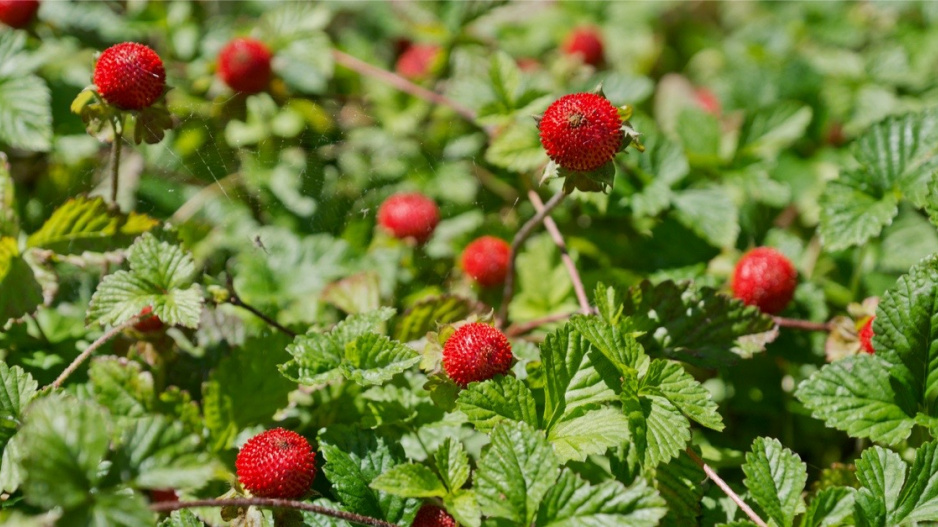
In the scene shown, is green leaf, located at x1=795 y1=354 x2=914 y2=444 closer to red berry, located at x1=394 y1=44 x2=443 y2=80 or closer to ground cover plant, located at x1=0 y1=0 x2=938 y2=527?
ground cover plant, located at x1=0 y1=0 x2=938 y2=527

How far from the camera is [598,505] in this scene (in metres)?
1.45

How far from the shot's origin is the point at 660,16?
413 cm

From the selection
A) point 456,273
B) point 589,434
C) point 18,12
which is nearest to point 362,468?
point 589,434

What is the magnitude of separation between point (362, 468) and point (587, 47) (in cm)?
238

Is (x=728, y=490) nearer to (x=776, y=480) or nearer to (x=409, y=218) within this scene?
(x=776, y=480)

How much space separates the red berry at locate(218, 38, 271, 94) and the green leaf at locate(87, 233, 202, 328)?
1.03m

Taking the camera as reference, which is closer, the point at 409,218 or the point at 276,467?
the point at 276,467

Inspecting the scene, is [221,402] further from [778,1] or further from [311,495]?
[778,1]

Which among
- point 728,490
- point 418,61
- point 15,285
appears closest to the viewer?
point 728,490

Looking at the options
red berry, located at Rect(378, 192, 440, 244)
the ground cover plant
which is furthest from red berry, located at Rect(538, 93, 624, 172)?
red berry, located at Rect(378, 192, 440, 244)

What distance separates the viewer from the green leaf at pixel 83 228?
6.59ft

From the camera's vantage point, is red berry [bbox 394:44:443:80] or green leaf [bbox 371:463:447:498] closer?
green leaf [bbox 371:463:447:498]

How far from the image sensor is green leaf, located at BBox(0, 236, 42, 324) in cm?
191

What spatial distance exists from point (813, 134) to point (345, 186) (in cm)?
183
